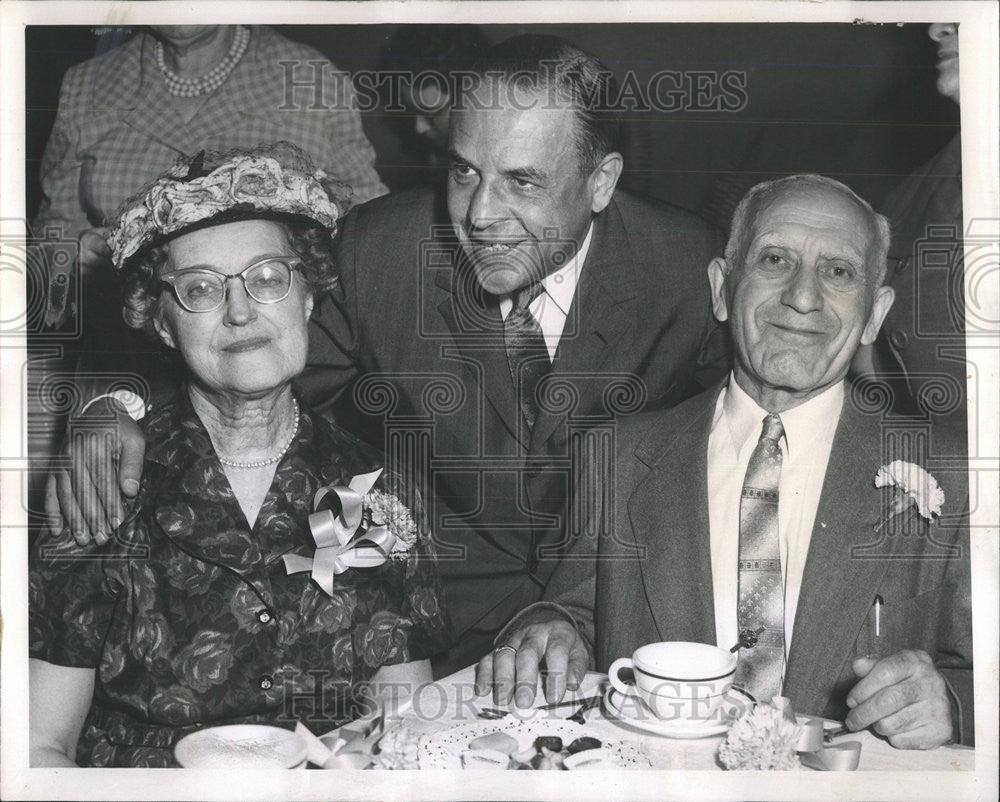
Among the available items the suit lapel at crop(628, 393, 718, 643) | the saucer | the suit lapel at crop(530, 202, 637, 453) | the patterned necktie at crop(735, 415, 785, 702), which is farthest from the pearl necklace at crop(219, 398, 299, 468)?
the patterned necktie at crop(735, 415, 785, 702)

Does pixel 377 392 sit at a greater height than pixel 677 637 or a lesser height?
greater

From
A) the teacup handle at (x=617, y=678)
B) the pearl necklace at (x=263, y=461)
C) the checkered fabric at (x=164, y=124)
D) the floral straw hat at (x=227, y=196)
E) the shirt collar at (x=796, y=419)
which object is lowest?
the teacup handle at (x=617, y=678)

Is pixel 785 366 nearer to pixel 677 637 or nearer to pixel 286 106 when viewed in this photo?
pixel 677 637

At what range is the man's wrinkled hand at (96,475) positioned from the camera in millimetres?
2264

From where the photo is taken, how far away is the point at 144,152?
7.61 feet

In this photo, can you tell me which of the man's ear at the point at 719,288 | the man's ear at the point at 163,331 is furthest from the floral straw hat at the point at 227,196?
the man's ear at the point at 719,288

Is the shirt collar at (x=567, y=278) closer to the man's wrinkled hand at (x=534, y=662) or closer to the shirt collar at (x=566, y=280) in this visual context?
the shirt collar at (x=566, y=280)

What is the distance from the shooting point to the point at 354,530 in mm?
2258

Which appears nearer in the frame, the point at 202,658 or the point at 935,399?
the point at 202,658

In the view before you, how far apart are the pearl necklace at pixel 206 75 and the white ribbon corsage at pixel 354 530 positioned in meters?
0.94

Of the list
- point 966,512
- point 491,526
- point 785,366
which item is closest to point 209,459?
point 491,526

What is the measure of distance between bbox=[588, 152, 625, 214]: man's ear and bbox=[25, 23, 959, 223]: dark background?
0.08 feet

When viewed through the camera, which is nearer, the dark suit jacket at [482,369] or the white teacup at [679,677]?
the white teacup at [679,677]

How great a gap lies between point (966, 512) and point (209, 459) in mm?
1668
